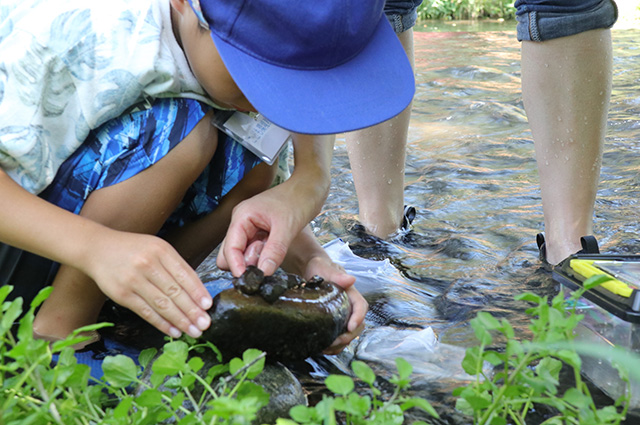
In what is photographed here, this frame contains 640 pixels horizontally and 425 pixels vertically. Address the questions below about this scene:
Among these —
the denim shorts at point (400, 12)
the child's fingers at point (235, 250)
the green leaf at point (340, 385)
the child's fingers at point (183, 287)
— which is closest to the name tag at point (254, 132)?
the child's fingers at point (235, 250)

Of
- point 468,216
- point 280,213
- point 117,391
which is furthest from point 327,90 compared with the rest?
point 468,216

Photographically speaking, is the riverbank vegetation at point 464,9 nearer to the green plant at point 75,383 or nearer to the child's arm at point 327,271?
the child's arm at point 327,271

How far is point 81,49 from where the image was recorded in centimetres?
174

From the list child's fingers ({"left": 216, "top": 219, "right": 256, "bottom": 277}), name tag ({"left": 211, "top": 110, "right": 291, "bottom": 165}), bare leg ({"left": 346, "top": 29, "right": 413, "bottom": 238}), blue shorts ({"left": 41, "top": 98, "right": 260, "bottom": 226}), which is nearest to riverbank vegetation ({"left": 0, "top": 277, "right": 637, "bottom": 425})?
child's fingers ({"left": 216, "top": 219, "right": 256, "bottom": 277})

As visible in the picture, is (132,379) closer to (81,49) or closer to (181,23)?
(81,49)

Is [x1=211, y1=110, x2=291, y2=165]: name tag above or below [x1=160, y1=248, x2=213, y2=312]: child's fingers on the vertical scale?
above

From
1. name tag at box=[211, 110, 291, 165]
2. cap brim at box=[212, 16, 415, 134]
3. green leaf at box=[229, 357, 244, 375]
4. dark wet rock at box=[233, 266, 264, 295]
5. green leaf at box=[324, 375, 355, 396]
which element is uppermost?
cap brim at box=[212, 16, 415, 134]

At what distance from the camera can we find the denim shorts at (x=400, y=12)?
290 centimetres

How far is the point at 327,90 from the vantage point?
67.4 inches

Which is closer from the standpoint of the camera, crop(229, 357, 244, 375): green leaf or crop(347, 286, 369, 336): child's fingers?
crop(229, 357, 244, 375): green leaf

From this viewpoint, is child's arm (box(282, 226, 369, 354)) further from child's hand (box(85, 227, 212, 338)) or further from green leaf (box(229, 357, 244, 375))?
green leaf (box(229, 357, 244, 375))

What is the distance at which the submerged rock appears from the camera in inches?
61.0

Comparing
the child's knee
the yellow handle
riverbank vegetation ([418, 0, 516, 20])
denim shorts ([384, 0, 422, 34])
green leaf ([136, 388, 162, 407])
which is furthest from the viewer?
riverbank vegetation ([418, 0, 516, 20])

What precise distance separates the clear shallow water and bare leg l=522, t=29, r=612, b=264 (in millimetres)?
216
